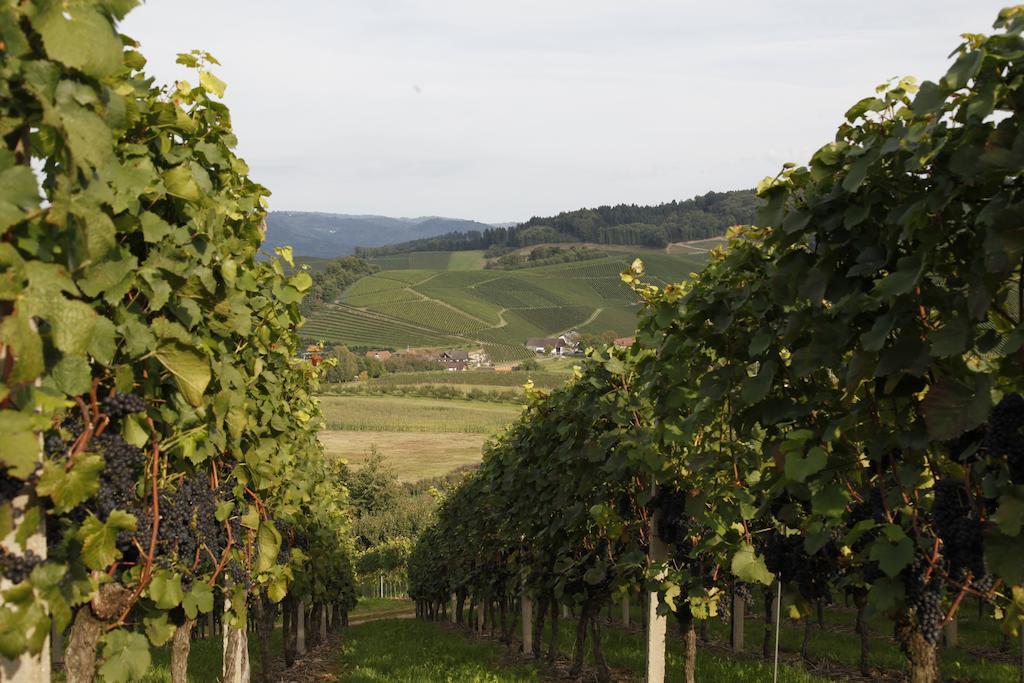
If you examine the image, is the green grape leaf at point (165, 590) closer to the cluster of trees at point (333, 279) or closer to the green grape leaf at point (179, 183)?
the green grape leaf at point (179, 183)

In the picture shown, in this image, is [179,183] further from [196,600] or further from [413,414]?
[413,414]

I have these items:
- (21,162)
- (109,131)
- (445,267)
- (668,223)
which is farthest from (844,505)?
(668,223)

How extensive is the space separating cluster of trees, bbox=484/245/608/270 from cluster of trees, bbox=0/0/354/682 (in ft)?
530

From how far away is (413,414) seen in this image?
10375 cm

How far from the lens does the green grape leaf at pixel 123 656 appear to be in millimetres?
3559

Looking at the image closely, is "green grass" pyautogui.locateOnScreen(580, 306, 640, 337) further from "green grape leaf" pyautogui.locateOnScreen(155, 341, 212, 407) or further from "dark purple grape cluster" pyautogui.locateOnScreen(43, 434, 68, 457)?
"dark purple grape cluster" pyautogui.locateOnScreen(43, 434, 68, 457)

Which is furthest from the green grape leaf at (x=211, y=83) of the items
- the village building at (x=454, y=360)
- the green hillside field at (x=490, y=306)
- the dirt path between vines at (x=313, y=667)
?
the village building at (x=454, y=360)

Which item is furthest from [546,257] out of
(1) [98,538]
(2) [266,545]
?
(1) [98,538]

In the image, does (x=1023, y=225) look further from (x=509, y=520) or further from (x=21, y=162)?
(x=509, y=520)

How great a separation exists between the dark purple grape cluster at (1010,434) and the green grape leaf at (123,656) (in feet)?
11.4

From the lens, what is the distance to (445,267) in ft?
593

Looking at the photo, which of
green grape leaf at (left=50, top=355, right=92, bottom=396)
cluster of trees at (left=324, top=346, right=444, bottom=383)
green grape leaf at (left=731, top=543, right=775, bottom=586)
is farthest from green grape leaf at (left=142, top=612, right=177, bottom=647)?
cluster of trees at (left=324, top=346, right=444, bottom=383)

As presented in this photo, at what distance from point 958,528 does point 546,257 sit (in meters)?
171

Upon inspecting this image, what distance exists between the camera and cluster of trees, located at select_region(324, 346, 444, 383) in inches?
4213
